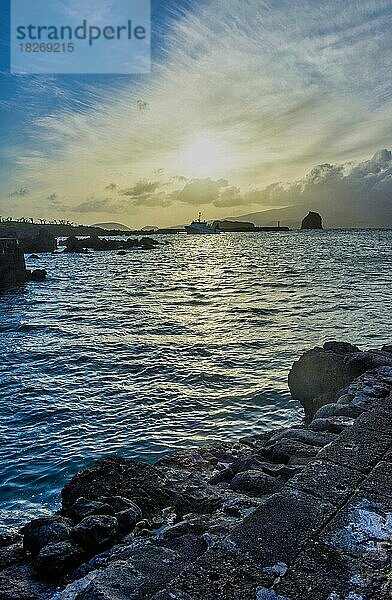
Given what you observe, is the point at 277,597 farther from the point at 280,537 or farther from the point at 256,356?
the point at 256,356

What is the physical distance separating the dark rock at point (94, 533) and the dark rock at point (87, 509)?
1.11ft

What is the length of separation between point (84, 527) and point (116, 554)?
45cm

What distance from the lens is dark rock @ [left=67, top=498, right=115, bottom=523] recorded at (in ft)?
14.8

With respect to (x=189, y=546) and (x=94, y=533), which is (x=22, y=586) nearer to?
(x=94, y=533)

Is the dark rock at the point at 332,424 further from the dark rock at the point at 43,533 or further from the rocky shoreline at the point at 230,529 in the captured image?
the dark rock at the point at 43,533

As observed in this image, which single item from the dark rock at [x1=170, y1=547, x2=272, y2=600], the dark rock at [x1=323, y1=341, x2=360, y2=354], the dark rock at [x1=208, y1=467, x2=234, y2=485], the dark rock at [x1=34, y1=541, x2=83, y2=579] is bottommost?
the dark rock at [x1=208, y1=467, x2=234, y2=485]

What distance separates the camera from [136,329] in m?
16.2

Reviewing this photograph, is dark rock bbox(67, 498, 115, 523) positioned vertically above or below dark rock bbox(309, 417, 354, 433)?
below

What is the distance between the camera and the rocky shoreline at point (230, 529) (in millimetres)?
2951

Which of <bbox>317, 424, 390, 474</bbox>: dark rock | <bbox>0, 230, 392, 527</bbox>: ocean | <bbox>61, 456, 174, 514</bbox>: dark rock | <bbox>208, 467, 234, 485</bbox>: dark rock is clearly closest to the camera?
<bbox>317, 424, 390, 474</bbox>: dark rock

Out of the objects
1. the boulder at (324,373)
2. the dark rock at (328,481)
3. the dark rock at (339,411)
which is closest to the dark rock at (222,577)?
the dark rock at (328,481)

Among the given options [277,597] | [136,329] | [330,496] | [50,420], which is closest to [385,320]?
[136,329]

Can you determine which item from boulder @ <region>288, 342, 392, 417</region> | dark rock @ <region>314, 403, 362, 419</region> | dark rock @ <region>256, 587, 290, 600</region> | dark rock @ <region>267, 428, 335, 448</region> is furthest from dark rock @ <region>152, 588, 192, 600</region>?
boulder @ <region>288, 342, 392, 417</region>

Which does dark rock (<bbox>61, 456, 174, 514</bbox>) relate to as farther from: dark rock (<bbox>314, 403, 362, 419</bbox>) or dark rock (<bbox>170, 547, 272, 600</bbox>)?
dark rock (<bbox>314, 403, 362, 419</bbox>)
